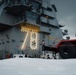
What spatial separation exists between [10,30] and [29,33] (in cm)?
564

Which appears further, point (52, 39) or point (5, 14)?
point (52, 39)

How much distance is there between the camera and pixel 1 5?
5822 cm

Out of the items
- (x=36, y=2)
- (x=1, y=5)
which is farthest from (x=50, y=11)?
(x=1, y=5)

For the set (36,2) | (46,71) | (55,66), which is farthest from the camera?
(36,2)

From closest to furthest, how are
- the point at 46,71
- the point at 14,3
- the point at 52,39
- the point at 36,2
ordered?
the point at 46,71, the point at 14,3, the point at 36,2, the point at 52,39

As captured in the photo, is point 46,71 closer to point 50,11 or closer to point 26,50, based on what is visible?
point 26,50

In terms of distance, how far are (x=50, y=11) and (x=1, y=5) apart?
17.4 metres

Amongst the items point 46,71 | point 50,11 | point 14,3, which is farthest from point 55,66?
point 50,11

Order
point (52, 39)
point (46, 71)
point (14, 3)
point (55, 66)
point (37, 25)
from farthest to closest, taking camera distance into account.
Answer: point (52, 39) < point (37, 25) < point (14, 3) < point (55, 66) < point (46, 71)

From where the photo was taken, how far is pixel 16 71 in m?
2.43

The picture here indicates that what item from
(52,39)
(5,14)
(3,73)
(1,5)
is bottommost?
(3,73)

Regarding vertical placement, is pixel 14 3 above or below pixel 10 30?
above

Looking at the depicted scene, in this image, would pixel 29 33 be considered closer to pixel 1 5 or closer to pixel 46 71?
pixel 1 5

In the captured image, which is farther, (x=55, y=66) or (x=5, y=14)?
(x=5, y=14)
